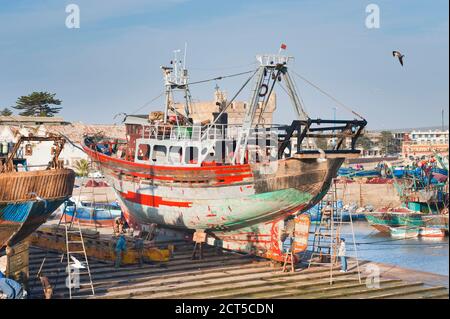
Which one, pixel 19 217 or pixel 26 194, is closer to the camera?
pixel 26 194

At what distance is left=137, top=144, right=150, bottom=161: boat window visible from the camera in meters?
32.3

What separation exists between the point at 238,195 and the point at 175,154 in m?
4.22

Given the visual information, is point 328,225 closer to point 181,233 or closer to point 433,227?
point 181,233

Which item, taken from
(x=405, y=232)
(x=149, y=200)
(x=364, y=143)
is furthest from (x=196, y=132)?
(x=364, y=143)

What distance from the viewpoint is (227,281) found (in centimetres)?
2442

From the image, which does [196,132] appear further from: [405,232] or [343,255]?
[405,232]

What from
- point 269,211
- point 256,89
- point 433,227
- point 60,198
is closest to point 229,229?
point 269,211

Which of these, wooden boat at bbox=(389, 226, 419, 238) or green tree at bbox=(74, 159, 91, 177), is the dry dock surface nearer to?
wooden boat at bbox=(389, 226, 419, 238)

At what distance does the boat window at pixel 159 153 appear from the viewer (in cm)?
3159

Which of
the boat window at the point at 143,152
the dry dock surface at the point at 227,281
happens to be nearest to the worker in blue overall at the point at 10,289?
the dry dock surface at the point at 227,281

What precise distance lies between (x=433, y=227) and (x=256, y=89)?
Answer: 900 inches

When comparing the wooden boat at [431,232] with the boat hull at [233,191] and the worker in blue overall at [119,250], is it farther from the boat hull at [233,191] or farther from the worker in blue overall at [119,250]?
the worker in blue overall at [119,250]

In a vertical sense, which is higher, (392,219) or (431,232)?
(392,219)

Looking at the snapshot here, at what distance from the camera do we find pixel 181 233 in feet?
104
